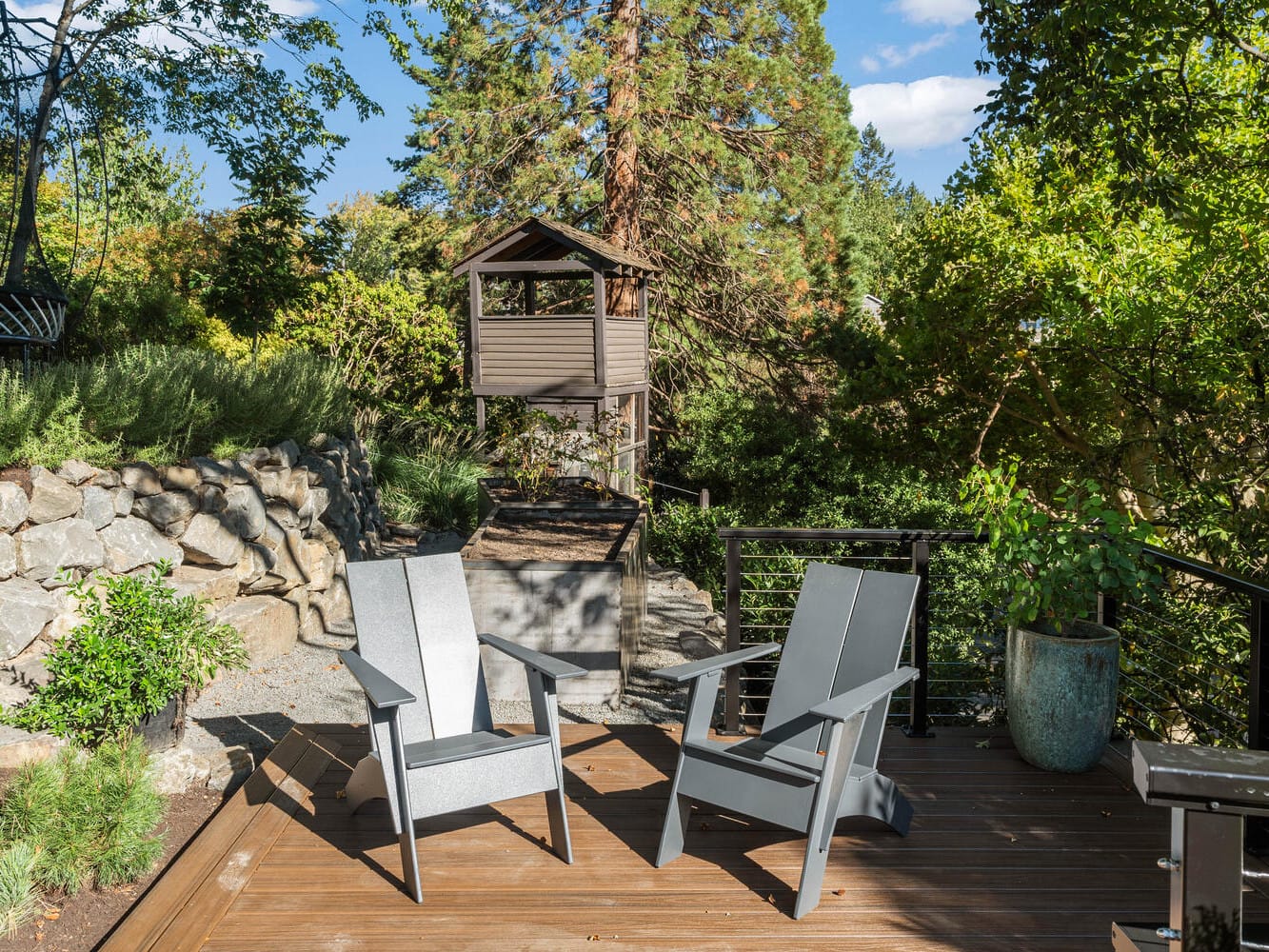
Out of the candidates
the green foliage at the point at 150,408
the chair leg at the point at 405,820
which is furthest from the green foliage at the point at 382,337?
the chair leg at the point at 405,820

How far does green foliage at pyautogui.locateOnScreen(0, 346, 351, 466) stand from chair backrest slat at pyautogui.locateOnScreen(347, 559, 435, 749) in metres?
3.29

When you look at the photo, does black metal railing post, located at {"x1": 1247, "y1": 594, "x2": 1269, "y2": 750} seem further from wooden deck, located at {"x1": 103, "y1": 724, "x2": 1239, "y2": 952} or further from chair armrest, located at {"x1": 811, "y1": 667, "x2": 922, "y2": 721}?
chair armrest, located at {"x1": 811, "y1": 667, "x2": 922, "y2": 721}

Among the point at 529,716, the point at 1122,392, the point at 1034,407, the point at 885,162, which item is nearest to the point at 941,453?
the point at 1034,407

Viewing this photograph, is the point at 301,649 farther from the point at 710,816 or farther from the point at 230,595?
the point at 710,816

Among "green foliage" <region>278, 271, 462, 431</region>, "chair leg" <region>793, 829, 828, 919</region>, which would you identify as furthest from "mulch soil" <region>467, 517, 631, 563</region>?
"green foliage" <region>278, 271, 462, 431</region>

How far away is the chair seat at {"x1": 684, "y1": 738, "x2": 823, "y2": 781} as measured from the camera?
2.86 meters

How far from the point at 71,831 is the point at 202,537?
3.30m

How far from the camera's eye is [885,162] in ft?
162

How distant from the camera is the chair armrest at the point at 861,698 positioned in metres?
2.73

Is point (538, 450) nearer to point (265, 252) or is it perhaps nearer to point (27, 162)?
point (265, 252)

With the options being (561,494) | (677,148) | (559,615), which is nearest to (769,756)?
(559,615)

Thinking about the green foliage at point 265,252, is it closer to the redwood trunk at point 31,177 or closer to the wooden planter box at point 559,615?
the redwood trunk at point 31,177

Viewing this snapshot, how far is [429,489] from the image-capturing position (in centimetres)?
1088

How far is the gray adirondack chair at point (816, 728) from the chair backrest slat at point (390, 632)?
96 centimetres
